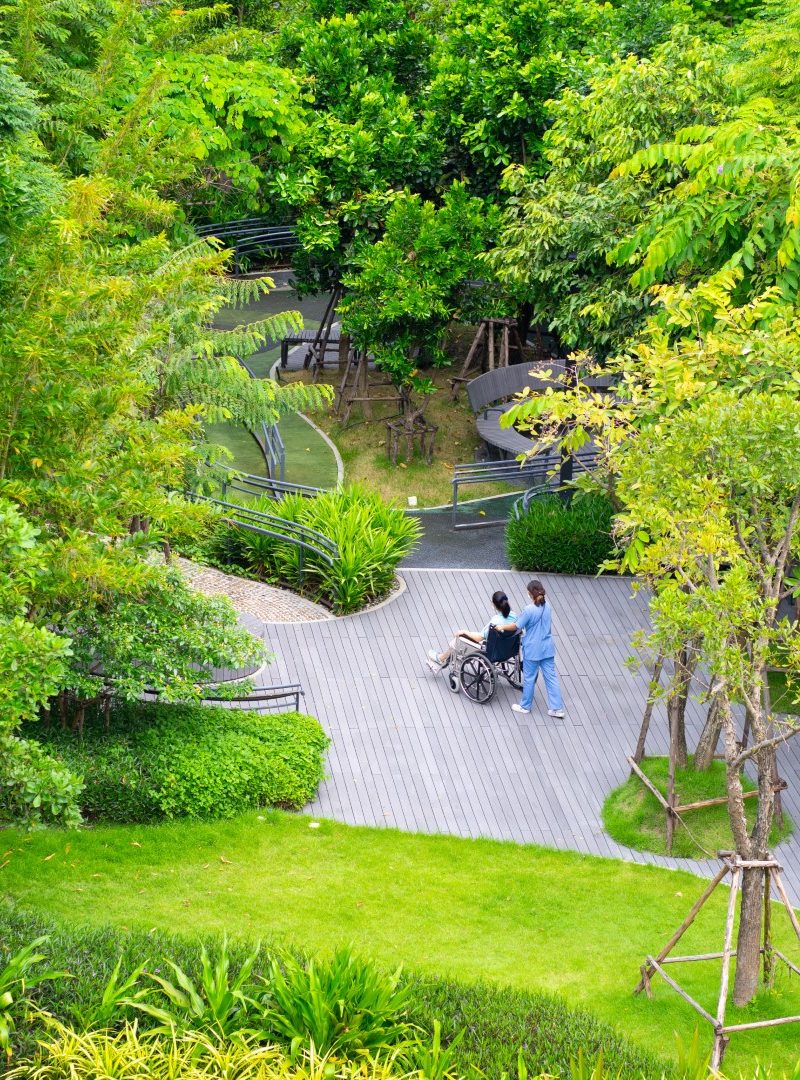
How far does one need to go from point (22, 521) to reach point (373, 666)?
25.3 feet

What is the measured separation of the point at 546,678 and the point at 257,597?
4.43 metres

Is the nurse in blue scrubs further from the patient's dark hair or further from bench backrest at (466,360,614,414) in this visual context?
bench backrest at (466,360,614,414)

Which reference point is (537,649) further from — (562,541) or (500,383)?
(500,383)

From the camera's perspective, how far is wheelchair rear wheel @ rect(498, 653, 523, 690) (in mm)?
15938

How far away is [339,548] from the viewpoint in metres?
17.5

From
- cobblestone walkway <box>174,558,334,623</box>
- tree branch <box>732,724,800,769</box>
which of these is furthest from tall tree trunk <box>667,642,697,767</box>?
cobblestone walkway <box>174,558,334,623</box>

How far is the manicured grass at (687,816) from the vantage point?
13.5 metres

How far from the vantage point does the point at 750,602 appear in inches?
392

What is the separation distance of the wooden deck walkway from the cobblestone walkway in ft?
1.18

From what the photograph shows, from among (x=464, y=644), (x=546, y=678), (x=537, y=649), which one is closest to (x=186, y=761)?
(x=464, y=644)

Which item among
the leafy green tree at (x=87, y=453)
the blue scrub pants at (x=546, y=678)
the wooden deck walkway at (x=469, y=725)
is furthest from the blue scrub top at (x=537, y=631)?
the leafy green tree at (x=87, y=453)

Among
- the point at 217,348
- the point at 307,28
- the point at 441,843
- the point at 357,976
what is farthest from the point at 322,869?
the point at 307,28

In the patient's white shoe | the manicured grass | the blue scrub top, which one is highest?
the blue scrub top

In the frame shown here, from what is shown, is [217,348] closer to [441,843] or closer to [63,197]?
[63,197]
